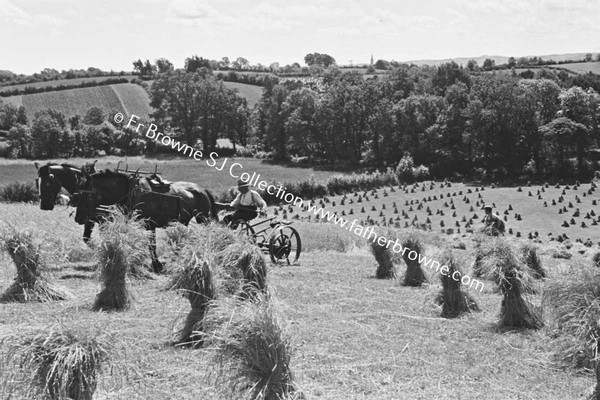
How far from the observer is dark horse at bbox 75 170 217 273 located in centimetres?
1338

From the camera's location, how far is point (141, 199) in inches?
548

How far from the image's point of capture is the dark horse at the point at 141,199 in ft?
43.9

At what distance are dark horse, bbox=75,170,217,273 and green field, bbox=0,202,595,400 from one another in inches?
58.4

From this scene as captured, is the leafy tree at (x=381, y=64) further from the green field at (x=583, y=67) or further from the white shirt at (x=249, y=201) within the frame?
the white shirt at (x=249, y=201)

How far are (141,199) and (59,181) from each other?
6.70 feet

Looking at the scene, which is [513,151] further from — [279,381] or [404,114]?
[279,381]

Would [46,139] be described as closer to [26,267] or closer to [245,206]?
[245,206]

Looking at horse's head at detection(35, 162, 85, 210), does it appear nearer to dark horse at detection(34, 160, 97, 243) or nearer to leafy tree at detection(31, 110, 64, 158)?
dark horse at detection(34, 160, 97, 243)

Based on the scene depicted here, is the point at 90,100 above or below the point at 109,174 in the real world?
above

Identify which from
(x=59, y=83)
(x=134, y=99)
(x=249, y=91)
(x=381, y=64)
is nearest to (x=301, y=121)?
(x=134, y=99)

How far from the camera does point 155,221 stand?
14.3 metres

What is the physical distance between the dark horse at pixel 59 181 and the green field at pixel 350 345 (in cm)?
185

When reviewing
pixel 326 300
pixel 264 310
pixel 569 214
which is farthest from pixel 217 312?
pixel 569 214

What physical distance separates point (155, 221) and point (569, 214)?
36.3m
